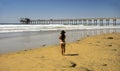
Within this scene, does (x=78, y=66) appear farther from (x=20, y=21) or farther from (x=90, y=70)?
(x=20, y=21)

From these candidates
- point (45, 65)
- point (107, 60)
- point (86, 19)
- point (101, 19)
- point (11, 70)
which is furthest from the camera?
point (86, 19)

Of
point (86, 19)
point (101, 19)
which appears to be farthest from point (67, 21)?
point (101, 19)

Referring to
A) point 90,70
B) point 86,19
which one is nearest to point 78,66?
point 90,70

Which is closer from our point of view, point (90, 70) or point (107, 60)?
point (90, 70)

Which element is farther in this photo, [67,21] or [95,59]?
[67,21]

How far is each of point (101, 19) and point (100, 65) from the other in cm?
8698

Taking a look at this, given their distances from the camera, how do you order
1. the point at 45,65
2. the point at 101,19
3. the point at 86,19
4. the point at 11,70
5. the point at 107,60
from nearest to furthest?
the point at 11,70 < the point at 45,65 < the point at 107,60 < the point at 101,19 < the point at 86,19

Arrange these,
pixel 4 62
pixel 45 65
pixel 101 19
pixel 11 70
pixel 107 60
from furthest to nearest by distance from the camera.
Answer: pixel 101 19 < pixel 107 60 < pixel 4 62 < pixel 45 65 < pixel 11 70

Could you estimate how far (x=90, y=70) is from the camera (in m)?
6.94

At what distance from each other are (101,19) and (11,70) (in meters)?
88.3

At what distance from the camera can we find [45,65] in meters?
7.31

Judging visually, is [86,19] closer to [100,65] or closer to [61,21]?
[61,21]

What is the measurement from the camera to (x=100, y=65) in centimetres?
759

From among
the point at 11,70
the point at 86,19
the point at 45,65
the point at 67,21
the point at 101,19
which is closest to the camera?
the point at 11,70
